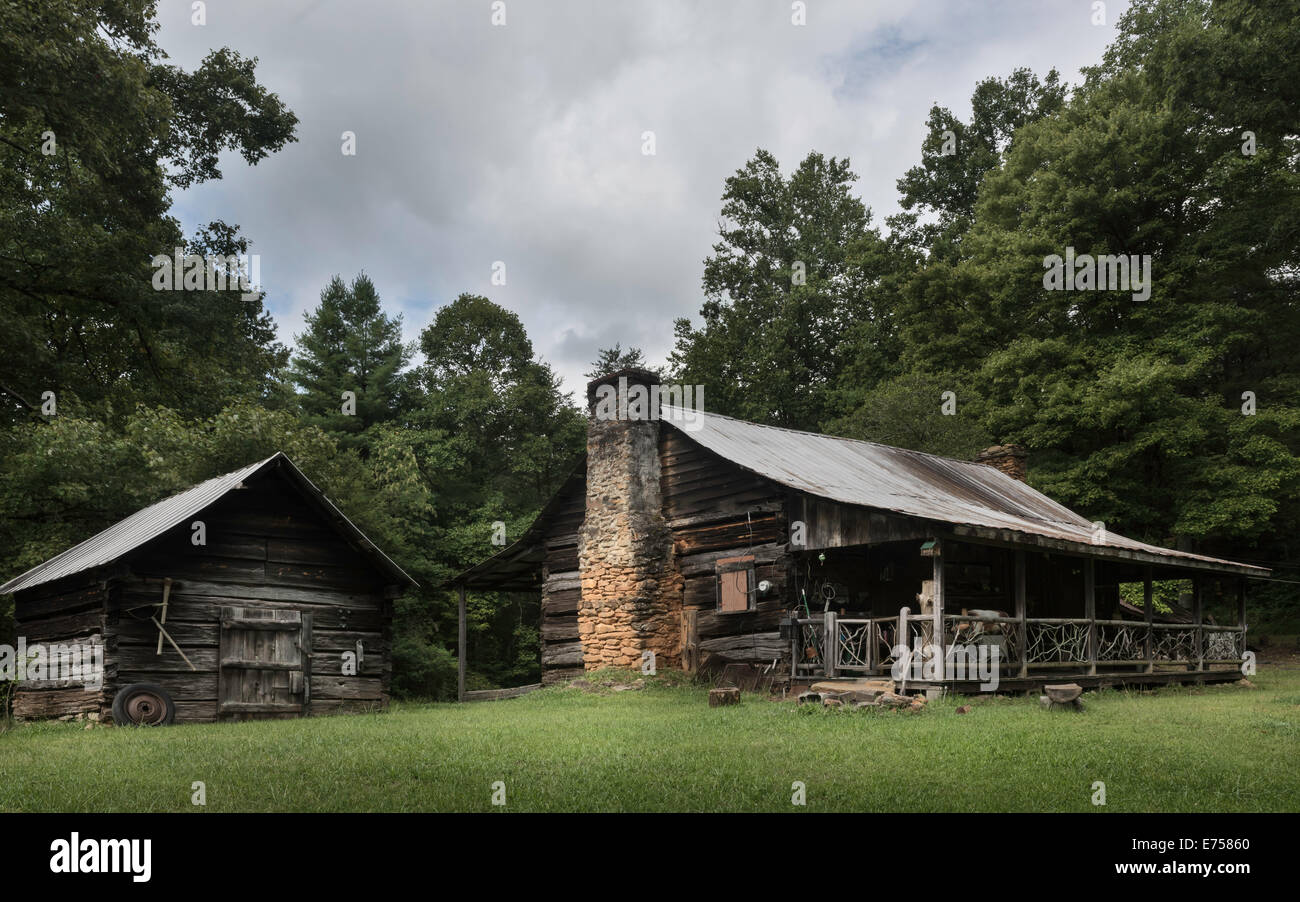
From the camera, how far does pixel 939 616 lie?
54.4 feet

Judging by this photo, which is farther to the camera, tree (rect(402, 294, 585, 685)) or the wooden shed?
tree (rect(402, 294, 585, 685))

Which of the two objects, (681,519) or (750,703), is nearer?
(750,703)

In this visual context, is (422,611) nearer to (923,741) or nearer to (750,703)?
(750,703)

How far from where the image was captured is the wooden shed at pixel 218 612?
1625 cm

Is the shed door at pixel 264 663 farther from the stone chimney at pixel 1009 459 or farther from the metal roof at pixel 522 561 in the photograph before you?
the stone chimney at pixel 1009 459

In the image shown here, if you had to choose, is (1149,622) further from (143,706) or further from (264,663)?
(143,706)

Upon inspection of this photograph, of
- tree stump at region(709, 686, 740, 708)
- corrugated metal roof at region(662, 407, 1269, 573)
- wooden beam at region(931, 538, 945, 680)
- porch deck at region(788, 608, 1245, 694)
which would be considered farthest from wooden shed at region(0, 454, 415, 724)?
wooden beam at region(931, 538, 945, 680)

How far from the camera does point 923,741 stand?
36.5 feet

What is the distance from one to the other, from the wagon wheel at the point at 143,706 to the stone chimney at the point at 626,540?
334 inches

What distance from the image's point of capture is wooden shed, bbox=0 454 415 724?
53.3 feet

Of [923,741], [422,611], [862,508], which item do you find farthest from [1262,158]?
[422,611]

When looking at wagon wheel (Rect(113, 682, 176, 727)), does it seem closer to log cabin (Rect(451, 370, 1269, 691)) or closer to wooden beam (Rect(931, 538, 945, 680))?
log cabin (Rect(451, 370, 1269, 691))

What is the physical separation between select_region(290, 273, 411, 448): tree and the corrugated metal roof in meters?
21.8
